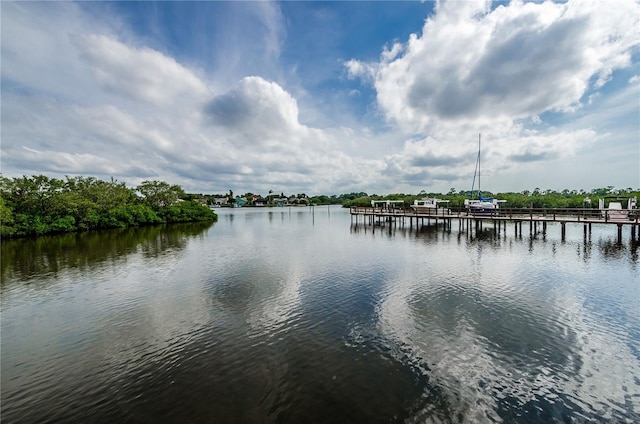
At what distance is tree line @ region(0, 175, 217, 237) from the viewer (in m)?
34.0

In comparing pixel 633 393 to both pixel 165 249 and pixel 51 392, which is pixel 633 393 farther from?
pixel 165 249

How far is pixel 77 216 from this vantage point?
4091cm

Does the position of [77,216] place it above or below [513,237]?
above

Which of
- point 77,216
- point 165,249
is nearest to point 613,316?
point 165,249

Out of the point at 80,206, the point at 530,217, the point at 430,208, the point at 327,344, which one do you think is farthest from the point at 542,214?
the point at 80,206

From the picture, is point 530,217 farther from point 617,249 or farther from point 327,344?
point 327,344

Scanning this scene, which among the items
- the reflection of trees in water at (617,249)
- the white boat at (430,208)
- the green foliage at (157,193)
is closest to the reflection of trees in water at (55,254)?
the green foliage at (157,193)

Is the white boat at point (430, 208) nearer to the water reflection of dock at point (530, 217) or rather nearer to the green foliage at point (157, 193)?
the water reflection of dock at point (530, 217)

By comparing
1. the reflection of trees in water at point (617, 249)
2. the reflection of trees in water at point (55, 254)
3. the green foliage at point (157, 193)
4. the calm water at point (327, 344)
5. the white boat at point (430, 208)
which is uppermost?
the green foliage at point (157, 193)

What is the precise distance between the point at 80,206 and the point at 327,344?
48416 mm

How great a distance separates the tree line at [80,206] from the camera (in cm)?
3397

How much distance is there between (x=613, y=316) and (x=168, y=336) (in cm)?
1562

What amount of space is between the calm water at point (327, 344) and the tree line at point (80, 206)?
26306mm

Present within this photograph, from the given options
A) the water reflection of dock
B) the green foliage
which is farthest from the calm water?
the green foliage
